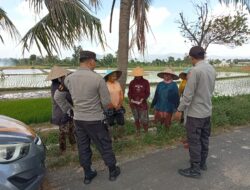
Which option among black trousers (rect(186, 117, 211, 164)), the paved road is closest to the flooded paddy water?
the paved road

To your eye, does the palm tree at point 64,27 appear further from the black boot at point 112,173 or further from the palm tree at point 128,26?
the black boot at point 112,173

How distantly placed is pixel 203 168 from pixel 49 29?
3.87 meters

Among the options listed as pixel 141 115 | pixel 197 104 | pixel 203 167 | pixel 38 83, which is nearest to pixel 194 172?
pixel 203 167

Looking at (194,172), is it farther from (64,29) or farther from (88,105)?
(64,29)

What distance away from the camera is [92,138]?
145 inches

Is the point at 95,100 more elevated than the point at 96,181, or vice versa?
the point at 95,100

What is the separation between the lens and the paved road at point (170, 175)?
3662mm

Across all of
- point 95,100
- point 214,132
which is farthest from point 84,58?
point 214,132

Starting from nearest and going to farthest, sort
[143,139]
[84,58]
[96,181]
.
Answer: [84,58] < [96,181] < [143,139]

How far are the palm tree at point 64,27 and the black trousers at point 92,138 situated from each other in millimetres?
2583

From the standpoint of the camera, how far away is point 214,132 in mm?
6152

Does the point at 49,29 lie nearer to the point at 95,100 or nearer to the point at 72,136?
the point at 72,136

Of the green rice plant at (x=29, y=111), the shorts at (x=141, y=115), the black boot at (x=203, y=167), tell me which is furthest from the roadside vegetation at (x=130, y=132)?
the black boot at (x=203, y=167)

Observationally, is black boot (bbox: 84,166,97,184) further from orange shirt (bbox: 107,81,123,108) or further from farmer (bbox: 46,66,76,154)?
orange shirt (bbox: 107,81,123,108)
